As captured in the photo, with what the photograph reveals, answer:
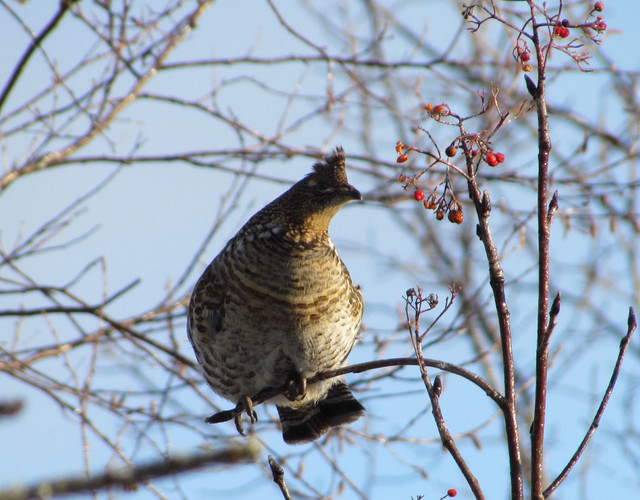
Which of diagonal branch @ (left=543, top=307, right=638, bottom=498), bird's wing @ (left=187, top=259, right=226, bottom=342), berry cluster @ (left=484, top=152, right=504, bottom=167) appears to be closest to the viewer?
diagonal branch @ (left=543, top=307, right=638, bottom=498)

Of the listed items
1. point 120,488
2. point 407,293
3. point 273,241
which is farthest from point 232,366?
point 120,488

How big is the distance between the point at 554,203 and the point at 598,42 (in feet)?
1.65

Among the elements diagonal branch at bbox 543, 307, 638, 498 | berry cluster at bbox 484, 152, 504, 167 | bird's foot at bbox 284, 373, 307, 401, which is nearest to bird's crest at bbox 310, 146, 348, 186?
bird's foot at bbox 284, 373, 307, 401

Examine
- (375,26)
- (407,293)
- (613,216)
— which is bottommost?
(407,293)

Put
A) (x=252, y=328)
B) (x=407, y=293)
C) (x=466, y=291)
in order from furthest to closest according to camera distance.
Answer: (x=466, y=291)
(x=252, y=328)
(x=407, y=293)

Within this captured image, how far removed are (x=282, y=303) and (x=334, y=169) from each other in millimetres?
873

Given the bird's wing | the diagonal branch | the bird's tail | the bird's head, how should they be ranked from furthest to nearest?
the bird's tail, the bird's head, the bird's wing, the diagonal branch

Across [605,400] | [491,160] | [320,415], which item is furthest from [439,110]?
[320,415]

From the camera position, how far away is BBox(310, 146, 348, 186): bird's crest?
4684 millimetres

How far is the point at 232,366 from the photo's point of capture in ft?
15.1

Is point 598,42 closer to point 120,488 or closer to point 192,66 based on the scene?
point 120,488

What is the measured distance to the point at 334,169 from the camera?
4.69 m

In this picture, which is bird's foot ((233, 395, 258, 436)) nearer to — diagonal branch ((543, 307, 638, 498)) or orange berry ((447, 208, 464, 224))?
orange berry ((447, 208, 464, 224))

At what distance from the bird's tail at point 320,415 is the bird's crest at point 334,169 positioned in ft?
4.40
